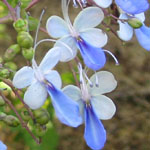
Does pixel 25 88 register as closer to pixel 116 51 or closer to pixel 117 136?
pixel 117 136

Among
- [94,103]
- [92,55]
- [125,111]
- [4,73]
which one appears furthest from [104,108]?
[125,111]

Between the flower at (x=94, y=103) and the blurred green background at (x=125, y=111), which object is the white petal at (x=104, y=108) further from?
the blurred green background at (x=125, y=111)

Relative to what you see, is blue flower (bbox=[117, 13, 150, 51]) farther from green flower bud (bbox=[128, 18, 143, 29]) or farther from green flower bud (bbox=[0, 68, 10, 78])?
green flower bud (bbox=[0, 68, 10, 78])

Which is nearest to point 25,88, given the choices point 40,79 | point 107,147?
point 40,79

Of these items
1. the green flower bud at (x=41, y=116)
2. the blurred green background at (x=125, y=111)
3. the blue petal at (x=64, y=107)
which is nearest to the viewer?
the blue petal at (x=64, y=107)

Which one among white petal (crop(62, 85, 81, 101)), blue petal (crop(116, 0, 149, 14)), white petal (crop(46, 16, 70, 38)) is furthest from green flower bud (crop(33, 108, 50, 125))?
blue petal (crop(116, 0, 149, 14))

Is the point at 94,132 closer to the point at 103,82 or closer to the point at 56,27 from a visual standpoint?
the point at 103,82

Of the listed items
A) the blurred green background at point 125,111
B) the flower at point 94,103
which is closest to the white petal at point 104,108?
the flower at point 94,103
